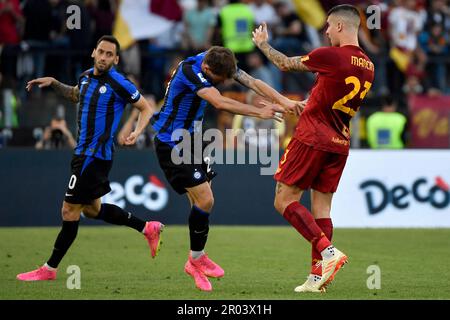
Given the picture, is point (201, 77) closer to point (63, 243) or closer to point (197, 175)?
point (197, 175)

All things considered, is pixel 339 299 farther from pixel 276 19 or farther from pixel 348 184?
pixel 276 19

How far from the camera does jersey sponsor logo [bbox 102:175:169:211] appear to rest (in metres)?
17.5

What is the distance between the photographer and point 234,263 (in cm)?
1263

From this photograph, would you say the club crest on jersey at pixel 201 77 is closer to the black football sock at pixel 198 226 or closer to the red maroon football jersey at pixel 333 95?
the red maroon football jersey at pixel 333 95

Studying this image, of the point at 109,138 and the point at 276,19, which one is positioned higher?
the point at 276,19

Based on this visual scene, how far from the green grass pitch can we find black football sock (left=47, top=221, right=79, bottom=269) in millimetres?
196

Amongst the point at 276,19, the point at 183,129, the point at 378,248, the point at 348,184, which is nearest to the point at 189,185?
the point at 183,129

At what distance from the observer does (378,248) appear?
47.9 ft

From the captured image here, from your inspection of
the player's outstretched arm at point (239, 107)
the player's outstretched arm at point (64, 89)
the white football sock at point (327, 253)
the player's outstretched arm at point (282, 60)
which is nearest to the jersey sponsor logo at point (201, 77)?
the player's outstretched arm at point (239, 107)

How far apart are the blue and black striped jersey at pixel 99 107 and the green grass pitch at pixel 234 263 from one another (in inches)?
52.7

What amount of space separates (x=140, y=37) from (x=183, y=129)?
9865mm

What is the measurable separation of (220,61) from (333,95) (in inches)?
43.9

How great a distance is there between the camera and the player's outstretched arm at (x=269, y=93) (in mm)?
10141

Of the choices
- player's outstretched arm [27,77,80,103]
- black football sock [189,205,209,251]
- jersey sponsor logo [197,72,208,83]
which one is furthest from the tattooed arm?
player's outstretched arm [27,77,80,103]
